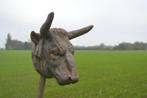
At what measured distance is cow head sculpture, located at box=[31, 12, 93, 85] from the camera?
2.57 metres

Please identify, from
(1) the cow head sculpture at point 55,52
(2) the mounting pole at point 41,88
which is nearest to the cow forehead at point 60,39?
(1) the cow head sculpture at point 55,52

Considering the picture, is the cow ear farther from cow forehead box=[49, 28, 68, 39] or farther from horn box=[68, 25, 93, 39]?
horn box=[68, 25, 93, 39]

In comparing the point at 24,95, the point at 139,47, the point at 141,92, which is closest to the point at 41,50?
the point at 24,95

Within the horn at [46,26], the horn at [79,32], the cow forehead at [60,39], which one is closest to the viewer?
the horn at [46,26]

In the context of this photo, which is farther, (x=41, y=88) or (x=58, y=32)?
(x=41, y=88)

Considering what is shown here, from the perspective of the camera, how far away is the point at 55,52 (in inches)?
105

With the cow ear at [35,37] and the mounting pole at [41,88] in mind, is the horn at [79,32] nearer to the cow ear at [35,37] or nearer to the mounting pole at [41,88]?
the cow ear at [35,37]

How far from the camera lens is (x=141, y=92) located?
11578mm

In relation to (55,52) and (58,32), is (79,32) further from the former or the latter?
(55,52)

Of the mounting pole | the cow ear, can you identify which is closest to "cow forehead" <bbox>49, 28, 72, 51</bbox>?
the cow ear

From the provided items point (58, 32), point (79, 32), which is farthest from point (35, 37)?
point (79, 32)

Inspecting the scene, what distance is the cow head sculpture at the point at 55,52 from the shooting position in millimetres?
2574

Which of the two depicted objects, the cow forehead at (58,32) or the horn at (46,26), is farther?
the cow forehead at (58,32)

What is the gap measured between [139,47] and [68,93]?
3481 inches
